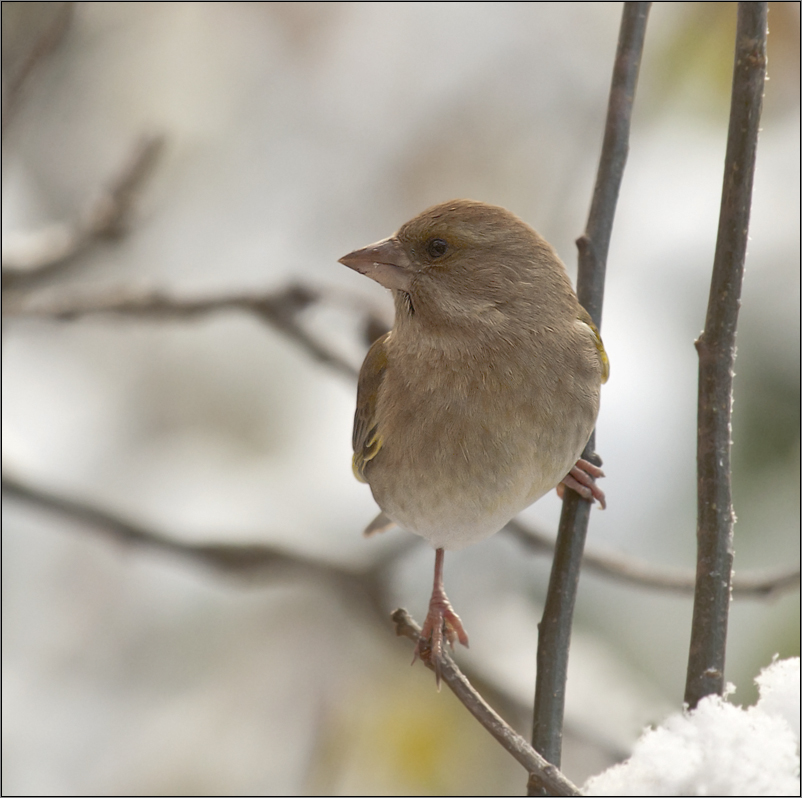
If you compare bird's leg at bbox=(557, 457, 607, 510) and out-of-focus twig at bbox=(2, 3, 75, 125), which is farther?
out-of-focus twig at bbox=(2, 3, 75, 125)

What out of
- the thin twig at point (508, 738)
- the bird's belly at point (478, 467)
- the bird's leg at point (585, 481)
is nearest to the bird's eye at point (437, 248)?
the bird's belly at point (478, 467)

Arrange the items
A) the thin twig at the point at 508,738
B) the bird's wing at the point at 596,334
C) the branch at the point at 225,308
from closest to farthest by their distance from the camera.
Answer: the thin twig at the point at 508,738 < the bird's wing at the point at 596,334 < the branch at the point at 225,308

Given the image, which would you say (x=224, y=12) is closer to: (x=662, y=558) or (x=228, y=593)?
(x=228, y=593)

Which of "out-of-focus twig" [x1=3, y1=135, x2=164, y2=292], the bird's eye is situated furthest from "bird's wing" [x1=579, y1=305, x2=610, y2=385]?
"out-of-focus twig" [x1=3, y1=135, x2=164, y2=292]

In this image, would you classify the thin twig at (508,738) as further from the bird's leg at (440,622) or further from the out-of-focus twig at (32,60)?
the out-of-focus twig at (32,60)

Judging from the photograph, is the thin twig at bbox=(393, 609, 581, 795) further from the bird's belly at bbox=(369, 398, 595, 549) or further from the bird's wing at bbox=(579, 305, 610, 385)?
the bird's wing at bbox=(579, 305, 610, 385)

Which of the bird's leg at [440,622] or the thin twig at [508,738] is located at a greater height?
the bird's leg at [440,622]
